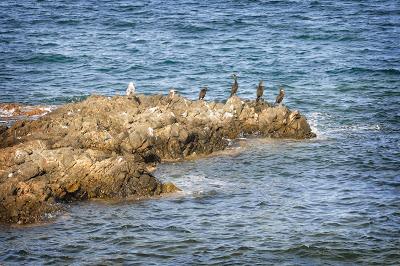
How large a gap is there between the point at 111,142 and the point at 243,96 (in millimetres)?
11806

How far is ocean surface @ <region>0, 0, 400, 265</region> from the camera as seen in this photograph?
17484mm

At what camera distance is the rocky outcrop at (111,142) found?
64.0 feet

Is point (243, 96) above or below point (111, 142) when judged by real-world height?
below

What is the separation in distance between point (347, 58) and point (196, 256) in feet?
87.4

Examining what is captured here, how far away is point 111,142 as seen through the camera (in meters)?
23.0

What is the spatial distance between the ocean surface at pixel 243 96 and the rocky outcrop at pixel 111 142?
26.4 inches

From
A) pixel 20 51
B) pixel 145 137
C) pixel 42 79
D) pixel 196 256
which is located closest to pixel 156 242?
pixel 196 256

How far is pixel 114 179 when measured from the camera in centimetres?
2027

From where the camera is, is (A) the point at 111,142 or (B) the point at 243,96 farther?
(B) the point at 243,96

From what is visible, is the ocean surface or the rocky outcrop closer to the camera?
the ocean surface

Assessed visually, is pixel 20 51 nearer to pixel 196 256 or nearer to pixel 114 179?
pixel 114 179

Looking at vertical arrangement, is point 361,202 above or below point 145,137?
below

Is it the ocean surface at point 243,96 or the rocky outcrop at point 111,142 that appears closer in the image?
the ocean surface at point 243,96

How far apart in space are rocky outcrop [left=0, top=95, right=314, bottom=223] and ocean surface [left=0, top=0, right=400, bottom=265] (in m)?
0.67
